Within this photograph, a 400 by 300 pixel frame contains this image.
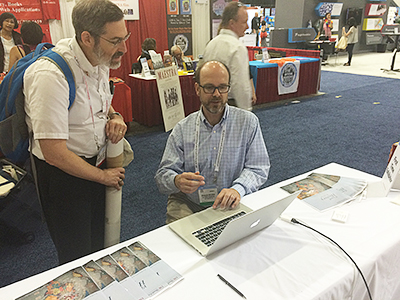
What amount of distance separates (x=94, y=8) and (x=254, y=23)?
11.2m

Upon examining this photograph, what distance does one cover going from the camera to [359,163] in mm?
3342

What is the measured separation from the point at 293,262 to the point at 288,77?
17.3 feet

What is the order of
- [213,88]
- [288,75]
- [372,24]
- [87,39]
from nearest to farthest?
1. [87,39]
2. [213,88]
3. [288,75]
4. [372,24]

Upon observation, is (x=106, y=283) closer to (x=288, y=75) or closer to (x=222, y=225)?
(x=222, y=225)

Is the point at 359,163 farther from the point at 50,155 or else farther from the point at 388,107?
the point at 50,155

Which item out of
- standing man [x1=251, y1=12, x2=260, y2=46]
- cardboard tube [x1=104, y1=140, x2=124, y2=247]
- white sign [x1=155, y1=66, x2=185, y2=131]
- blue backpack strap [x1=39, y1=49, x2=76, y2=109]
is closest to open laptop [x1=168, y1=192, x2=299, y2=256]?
cardboard tube [x1=104, y1=140, x2=124, y2=247]

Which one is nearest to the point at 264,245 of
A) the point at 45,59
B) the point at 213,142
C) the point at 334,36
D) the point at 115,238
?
the point at 213,142

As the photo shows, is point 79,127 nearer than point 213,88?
Yes

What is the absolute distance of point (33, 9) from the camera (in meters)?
5.27

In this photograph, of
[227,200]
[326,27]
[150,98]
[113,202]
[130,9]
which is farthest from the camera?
[326,27]

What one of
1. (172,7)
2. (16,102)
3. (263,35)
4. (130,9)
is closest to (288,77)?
(172,7)

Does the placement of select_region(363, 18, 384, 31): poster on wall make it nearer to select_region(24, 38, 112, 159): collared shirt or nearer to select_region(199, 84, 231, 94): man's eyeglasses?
select_region(199, 84, 231, 94): man's eyeglasses

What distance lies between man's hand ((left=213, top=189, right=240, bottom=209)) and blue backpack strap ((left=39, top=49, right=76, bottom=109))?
2.14ft

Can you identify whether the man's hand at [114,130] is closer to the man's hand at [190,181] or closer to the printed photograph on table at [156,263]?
the man's hand at [190,181]
